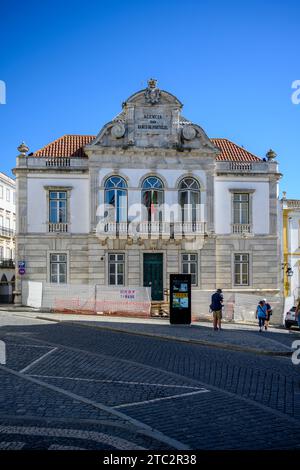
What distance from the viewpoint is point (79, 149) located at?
Result: 32781 mm

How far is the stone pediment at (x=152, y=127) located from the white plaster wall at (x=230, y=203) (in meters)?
2.20

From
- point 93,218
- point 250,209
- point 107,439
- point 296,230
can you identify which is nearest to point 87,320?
point 93,218

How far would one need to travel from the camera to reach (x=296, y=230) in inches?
1815

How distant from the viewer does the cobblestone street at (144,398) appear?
761 cm

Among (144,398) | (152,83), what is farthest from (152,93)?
(144,398)

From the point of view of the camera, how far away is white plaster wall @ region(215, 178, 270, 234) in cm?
3200

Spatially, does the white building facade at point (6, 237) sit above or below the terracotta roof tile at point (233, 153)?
below

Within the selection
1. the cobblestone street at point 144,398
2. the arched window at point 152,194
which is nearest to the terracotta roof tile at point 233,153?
the arched window at point 152,194

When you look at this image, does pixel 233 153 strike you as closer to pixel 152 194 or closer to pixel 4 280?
pixel 152 194

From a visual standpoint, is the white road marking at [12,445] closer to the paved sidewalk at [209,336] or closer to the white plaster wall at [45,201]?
the paved sidewalk at [209,336]

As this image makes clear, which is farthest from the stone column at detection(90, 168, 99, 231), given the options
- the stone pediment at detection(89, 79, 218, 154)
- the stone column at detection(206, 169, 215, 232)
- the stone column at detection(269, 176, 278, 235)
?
the stone column at detection(269, 176, 278, 235)

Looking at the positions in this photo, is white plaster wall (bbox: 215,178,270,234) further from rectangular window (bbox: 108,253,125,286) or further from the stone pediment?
rectangular window (bbox: 108,253,125,286)

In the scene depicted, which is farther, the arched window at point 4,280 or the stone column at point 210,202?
the arched window at point 4,280
